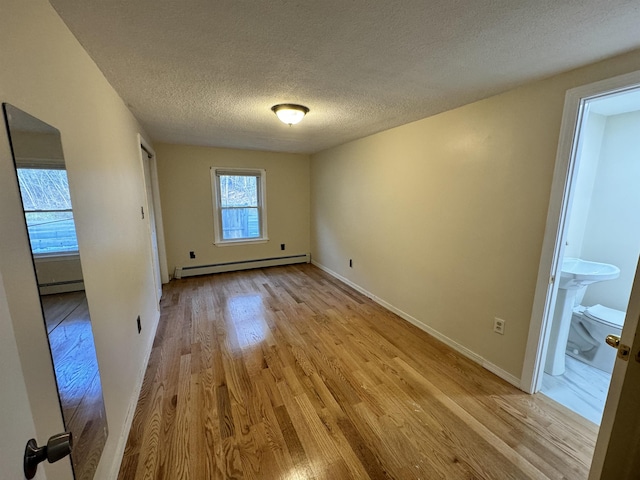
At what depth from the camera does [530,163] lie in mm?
1771

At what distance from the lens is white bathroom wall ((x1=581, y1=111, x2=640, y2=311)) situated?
2.28 m

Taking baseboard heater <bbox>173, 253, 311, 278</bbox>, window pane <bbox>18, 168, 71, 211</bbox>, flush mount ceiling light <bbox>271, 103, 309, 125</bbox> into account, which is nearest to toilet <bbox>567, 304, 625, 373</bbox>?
flush mount ceiling light <bbox>271, 103, 309, 125</bbox>

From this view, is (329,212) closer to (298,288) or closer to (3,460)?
(298,288)

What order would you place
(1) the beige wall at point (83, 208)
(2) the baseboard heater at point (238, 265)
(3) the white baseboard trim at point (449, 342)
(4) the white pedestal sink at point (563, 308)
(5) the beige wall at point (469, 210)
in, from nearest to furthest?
1. (1) the beige wall at point (83, 208)
2. (5) the beige wall at point (469, 210)
3. (4) the white pedestal sink at point (563, 308)
4. (3) the white baseboard trim at point (449, 342)
5. (2) the baseboard heater at point (238, 265)

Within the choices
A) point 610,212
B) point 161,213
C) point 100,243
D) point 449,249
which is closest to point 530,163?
point 449,249

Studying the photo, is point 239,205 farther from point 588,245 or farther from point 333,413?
point 588,245

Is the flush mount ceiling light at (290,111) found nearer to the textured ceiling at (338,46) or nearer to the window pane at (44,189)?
the textured ceiling at (338,46)

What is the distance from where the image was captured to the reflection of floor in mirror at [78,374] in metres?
0.80

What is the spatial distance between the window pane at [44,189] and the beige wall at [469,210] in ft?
8.22

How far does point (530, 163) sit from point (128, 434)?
10.0 ft

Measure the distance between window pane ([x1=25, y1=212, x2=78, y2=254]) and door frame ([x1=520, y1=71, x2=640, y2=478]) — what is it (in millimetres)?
2482

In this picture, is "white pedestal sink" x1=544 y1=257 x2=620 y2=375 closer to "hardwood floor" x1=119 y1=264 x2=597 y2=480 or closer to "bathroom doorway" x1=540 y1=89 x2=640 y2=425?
"bathroom doorway" x1=540 y1=89 x2=640 y2=425

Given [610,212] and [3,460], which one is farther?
[610,212]

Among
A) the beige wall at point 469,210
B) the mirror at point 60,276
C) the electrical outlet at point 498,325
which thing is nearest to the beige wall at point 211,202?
the beige wall at point 469,210
